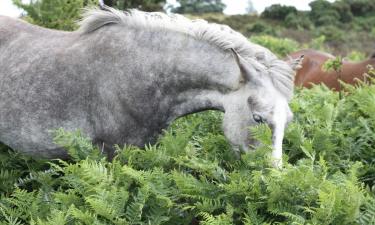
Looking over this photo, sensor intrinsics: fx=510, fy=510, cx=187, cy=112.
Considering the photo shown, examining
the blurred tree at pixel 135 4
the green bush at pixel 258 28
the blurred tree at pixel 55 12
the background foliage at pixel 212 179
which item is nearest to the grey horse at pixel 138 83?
the background foliage at pixel 212 179

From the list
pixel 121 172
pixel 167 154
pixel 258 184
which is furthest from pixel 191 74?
pixel 258 184

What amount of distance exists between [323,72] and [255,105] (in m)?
5.66

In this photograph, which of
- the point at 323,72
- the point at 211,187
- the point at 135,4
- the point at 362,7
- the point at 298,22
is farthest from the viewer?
the point at 362,7

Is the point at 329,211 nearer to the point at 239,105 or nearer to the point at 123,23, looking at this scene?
the point at 239,105

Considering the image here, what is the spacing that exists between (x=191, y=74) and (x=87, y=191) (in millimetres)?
1347

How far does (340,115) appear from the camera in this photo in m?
4.66

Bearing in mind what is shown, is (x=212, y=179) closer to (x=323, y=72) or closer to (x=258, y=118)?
(x=258, y=118)

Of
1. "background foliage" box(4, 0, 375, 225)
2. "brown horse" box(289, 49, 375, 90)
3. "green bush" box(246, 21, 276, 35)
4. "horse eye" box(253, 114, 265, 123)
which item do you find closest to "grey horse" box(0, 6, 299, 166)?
"horse eye" box(253, 114, 265, 123)

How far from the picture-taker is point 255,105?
3.62 meters

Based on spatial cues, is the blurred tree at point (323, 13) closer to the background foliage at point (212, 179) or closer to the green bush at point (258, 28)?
the green bush at point (258, 28)

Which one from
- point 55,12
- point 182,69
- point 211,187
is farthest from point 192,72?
point 55,12

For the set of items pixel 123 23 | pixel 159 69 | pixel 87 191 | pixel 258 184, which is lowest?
pixel 87 191

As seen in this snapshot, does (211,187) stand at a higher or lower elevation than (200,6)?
higher

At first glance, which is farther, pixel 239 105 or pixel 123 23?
pixel 123 23
